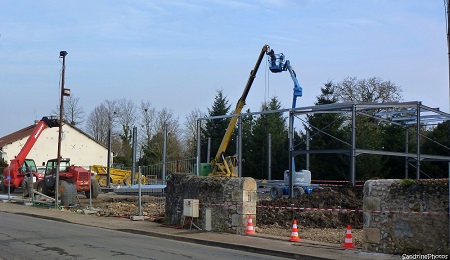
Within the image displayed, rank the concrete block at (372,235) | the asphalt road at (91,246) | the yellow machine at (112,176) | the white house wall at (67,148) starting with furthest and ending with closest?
the white house wall at (67,148) → the yellow machine at (112,176) → the concrete block at (372,235) → the asphalt road at (91,246)

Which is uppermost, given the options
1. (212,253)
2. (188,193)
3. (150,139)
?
(150,139)

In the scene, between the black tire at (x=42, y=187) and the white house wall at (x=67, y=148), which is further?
the white house wall at (x=67, y=148)

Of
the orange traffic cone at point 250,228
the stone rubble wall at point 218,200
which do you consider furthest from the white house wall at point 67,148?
the orange traffic cone at point 250,228

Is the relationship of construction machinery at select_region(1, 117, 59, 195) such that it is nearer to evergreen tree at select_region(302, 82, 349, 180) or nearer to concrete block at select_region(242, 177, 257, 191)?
Answer: evergreen tree at select_region(302, 82, 349, 180)

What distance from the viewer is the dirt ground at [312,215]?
1736cm

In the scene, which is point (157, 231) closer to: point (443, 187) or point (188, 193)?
point (188, 193)

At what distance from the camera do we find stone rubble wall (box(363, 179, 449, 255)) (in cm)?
1242

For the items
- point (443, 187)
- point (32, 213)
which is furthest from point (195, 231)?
point (32, 213)

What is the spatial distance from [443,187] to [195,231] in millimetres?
8602

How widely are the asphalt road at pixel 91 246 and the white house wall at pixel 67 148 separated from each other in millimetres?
48455

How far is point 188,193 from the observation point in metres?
19.5

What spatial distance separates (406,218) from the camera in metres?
13.0

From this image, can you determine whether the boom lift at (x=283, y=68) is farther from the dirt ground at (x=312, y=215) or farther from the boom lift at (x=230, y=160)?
the dirt ground at (x=312, y=215)

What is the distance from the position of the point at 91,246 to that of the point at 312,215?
8.01m
